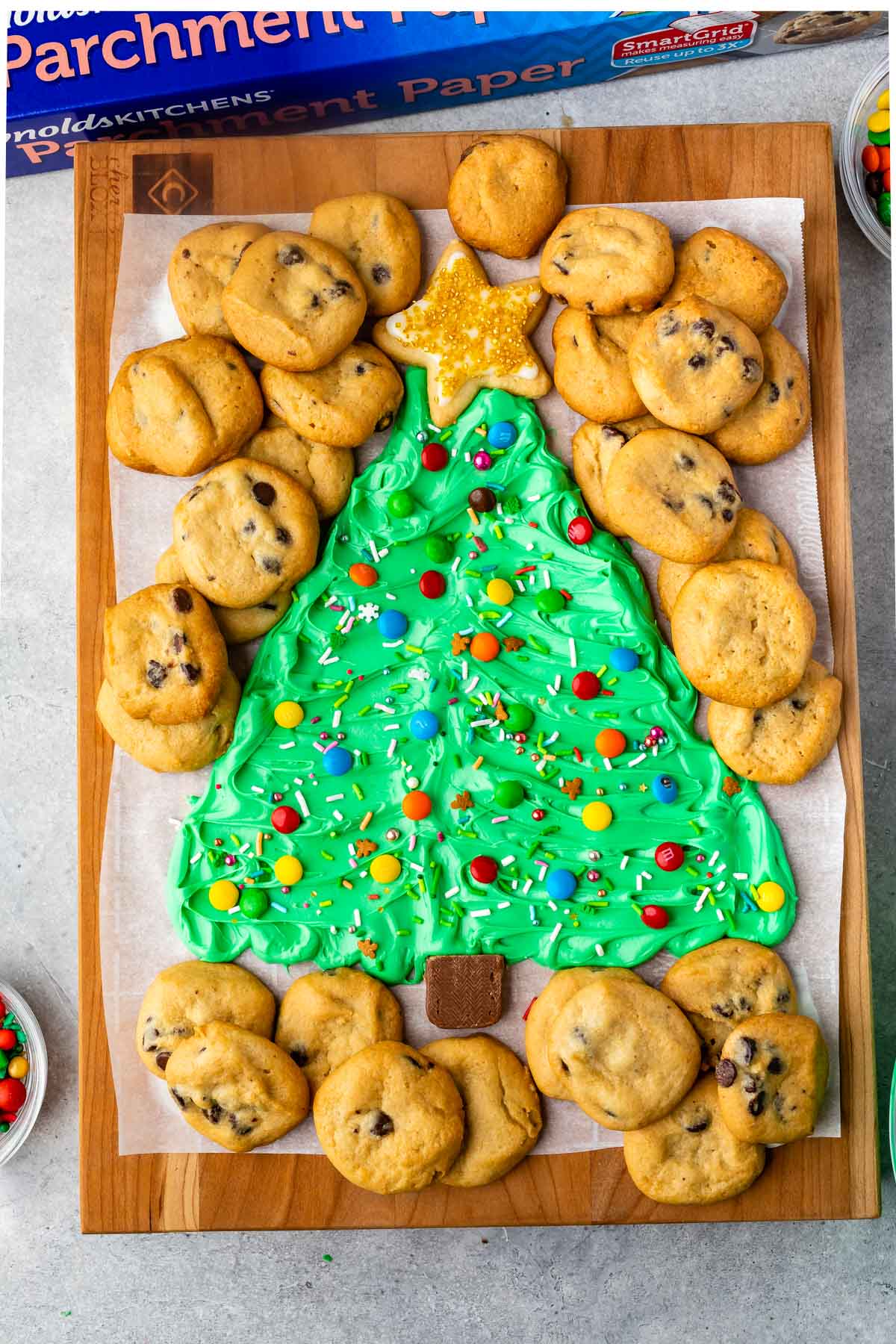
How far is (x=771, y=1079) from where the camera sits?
2814 millimetres

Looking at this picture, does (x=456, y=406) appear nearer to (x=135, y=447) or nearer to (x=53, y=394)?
(x=135, y=447)

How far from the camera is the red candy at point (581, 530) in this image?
2969mm

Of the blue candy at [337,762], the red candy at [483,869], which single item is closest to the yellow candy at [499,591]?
the blue candy at [337,762]

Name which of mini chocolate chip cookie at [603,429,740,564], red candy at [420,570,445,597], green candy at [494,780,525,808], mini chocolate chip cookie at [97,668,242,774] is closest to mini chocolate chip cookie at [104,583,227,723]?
mini chocolate chip cookie at [97,668,242,774]

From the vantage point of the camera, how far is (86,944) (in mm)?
3027

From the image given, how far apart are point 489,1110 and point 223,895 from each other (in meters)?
Answer: 0.88

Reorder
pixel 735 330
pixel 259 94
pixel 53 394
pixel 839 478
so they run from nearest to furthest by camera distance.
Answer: pixel 735 330 → pixel 839 478 → pixel 259 94 → pixel 53 394

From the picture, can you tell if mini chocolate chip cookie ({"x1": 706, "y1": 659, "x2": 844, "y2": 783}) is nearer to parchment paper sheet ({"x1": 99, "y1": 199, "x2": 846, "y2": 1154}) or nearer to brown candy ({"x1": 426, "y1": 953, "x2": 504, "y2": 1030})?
parchment paper sheet ({"x1": 99, "y1": 199, "x2": 846, "y2": 1154})

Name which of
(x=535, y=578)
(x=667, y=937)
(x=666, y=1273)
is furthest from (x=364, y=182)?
(x=666, y=1273)

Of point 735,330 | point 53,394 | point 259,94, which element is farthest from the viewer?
point 53,394

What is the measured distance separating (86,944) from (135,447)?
132 cm

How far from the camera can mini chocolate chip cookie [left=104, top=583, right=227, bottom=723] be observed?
2.85 meters

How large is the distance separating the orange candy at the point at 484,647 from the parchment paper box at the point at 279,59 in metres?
1.40

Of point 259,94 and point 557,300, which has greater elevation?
point 259,94
